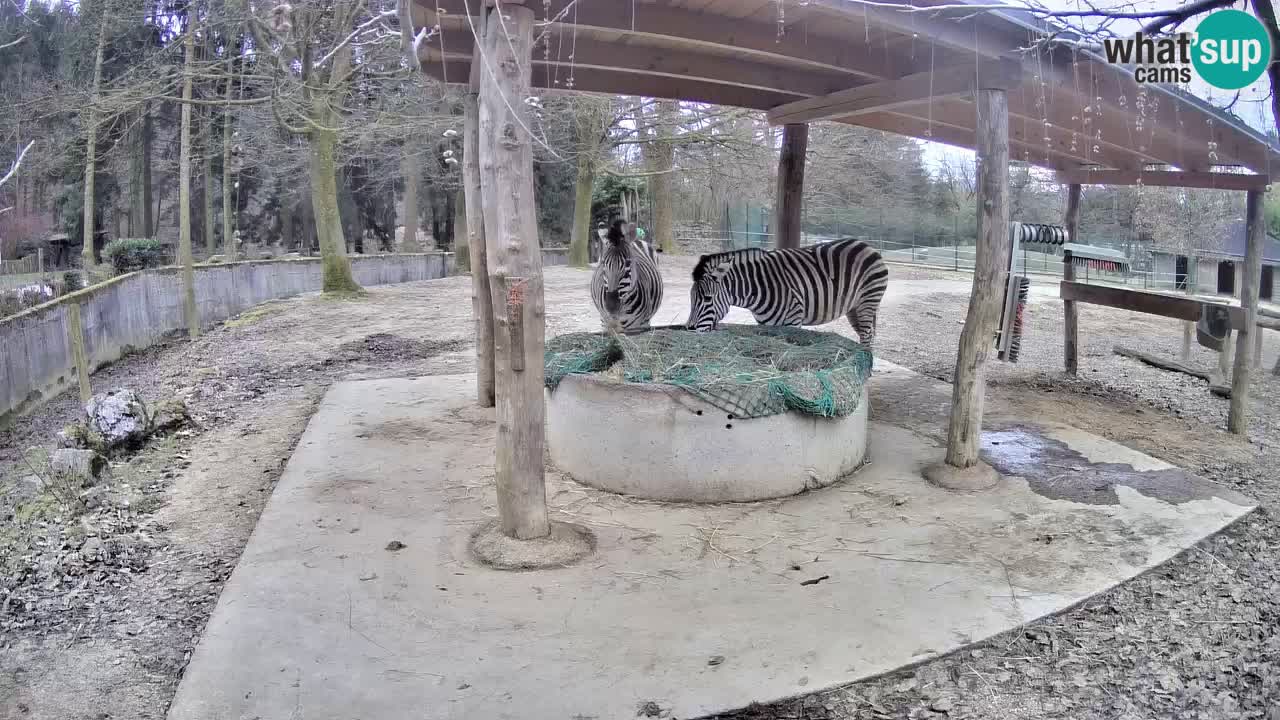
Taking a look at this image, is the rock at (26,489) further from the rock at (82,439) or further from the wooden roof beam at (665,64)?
the wooden roof beam at (665,64)

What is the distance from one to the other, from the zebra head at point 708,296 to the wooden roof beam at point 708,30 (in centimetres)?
209

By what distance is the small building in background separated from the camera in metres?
13.2

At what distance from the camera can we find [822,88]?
7.41 metres

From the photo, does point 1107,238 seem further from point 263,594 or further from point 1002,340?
point 263,594

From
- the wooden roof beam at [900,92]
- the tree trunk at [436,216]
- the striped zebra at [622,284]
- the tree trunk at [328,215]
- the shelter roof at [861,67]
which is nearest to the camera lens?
the shelter roof at [861,67]

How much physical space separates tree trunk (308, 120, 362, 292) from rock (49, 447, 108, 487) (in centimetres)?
1093

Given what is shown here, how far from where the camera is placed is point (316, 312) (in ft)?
48.5

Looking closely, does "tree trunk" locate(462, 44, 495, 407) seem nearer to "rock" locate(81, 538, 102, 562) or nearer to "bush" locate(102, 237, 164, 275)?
"rock" locate(81, 538, 102, 562)

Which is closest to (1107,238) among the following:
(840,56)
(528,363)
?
(840,56)

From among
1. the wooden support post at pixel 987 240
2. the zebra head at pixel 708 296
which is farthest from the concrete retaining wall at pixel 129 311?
the wooden support post at pixel 987 240

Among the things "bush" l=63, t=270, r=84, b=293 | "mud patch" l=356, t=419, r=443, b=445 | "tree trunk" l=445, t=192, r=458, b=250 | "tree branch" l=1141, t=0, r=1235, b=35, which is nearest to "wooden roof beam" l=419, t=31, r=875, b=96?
"mud patch" l=356, t=419, r=443, b=445

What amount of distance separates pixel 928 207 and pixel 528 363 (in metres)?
23.9

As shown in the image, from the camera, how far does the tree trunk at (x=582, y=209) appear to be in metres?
20.9

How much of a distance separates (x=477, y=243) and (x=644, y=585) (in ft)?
12.9
